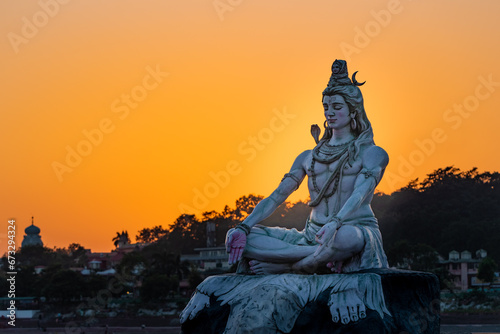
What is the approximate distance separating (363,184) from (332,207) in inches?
24.0

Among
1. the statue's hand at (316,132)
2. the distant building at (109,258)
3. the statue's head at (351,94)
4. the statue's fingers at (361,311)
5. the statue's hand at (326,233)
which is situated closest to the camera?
the statue's fingers at (361,311)

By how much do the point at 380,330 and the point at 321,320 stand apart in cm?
71

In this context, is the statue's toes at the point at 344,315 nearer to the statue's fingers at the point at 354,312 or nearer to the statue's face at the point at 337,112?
the statue's fingers at the point at 354,312

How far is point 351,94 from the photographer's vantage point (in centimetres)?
1395

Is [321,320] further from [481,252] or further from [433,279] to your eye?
[481,252]

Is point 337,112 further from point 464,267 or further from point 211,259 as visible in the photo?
point 211,259

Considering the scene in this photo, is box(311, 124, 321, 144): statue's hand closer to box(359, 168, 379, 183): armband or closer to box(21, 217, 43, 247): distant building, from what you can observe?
box(359, 168, 379, 183): armband

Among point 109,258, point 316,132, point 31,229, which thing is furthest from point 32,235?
point 316,132

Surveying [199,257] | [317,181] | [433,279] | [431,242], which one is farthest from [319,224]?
[199,257]

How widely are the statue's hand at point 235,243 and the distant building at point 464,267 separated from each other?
40.2 metres

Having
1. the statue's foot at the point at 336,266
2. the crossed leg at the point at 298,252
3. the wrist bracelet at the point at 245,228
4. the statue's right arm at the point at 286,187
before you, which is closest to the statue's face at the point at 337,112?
the statue's right arm at the point at 286,187

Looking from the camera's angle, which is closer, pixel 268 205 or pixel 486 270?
pixel 268 205

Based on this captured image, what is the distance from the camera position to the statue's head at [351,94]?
1395 centimetres

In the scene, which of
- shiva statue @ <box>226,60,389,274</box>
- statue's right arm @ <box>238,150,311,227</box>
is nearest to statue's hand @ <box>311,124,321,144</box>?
shiva statue @ <box>226,60,389,274</box>
